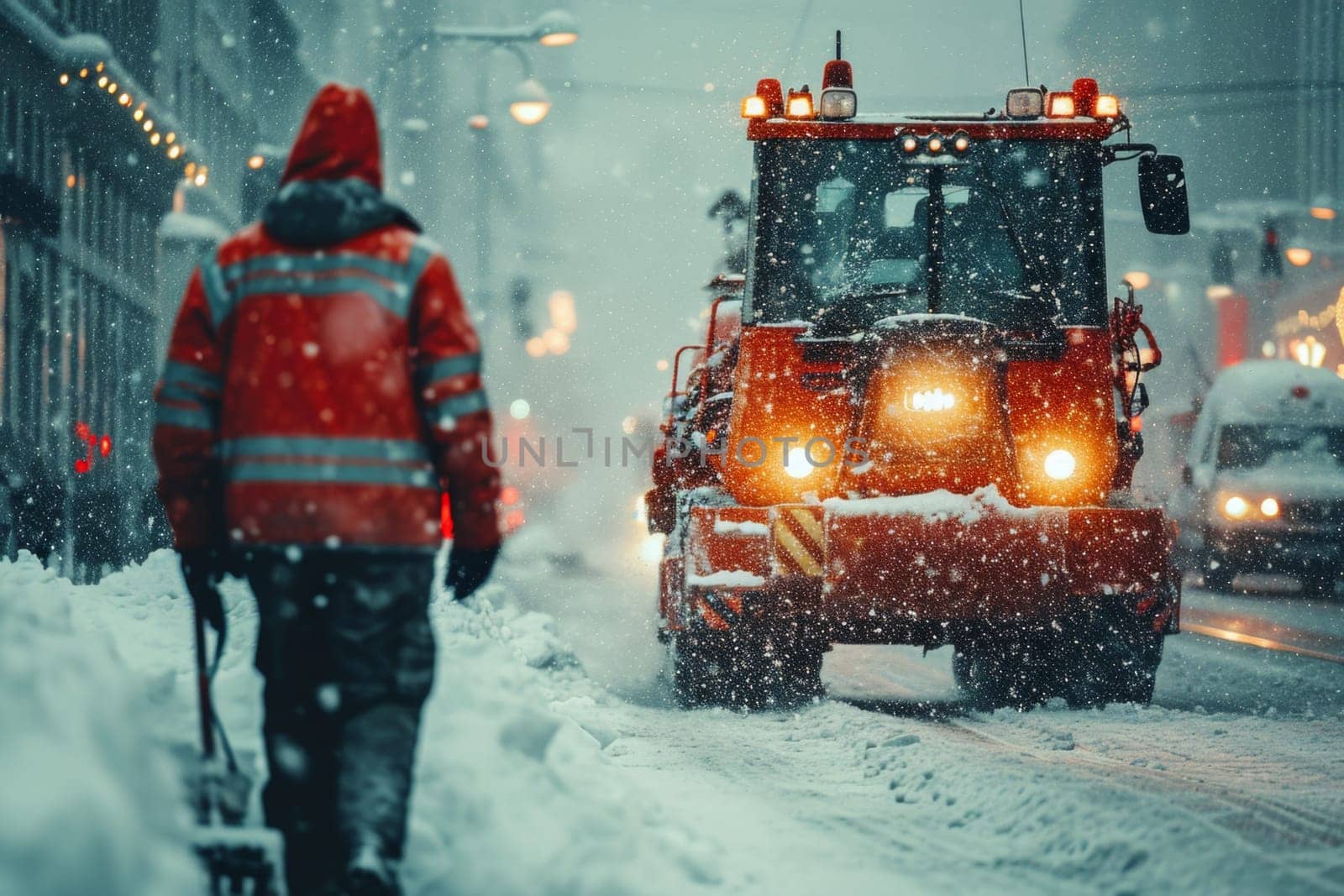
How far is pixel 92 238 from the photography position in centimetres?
2302

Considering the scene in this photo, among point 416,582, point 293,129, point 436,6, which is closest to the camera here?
point 416,582

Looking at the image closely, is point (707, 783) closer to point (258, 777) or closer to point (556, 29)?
point (258, 777)

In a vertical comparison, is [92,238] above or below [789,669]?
above

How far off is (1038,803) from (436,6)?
43.6 m

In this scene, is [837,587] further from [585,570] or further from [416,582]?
[585,570]

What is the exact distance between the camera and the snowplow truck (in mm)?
7848

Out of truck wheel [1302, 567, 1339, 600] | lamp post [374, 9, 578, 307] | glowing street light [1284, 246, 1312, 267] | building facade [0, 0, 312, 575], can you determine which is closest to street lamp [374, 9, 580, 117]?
lamp post [374, 9, 578, 307]

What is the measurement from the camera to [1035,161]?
8.92 m

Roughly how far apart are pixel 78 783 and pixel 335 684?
1062 millimetres

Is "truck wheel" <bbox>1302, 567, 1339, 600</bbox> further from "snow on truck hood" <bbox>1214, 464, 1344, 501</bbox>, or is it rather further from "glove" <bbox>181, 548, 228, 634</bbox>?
"glove" <bbox>181, 548, 228, 634</bbox>

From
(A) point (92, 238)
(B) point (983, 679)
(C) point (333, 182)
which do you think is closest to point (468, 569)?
(C) point (333, 182)

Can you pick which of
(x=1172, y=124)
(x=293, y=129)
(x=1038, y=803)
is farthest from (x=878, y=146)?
(x=1172, y=124)

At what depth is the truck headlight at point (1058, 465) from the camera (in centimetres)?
839

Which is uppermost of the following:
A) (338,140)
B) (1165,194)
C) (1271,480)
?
(1165,194)
